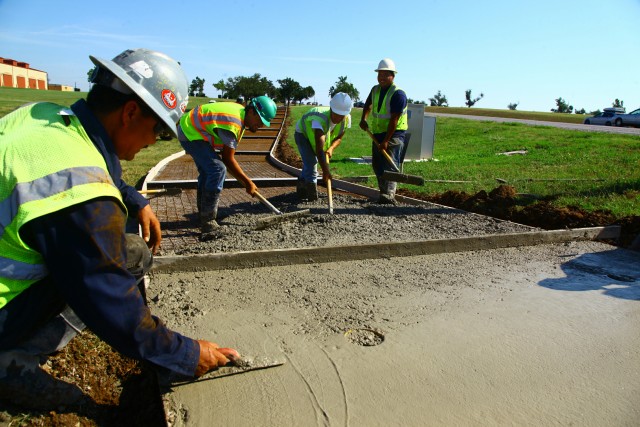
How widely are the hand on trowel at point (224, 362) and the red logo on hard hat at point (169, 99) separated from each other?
1.02 metres

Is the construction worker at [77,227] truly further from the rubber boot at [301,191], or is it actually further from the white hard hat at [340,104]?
the rubber boot at [301,191]

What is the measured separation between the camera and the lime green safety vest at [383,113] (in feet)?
22.7

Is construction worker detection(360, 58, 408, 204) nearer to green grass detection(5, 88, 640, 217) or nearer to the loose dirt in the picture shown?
the loose dirt

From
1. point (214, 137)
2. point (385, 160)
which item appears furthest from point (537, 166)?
point (214, 137)

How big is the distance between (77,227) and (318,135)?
5.19 m

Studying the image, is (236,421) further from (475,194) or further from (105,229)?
(475,194)

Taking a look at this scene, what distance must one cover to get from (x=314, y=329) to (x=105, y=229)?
1.67 meters

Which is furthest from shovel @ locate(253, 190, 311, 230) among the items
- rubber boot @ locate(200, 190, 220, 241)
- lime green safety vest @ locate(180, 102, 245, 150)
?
lime green safety vest @ locate(180, 102, 245, 150)

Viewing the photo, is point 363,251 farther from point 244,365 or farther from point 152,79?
point 152,79

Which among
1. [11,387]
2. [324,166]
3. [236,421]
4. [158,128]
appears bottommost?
[236,421]

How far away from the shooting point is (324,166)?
21.3 feet

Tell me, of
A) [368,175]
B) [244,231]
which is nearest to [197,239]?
[244,231]

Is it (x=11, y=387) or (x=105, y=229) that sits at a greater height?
(x=105, y=229)

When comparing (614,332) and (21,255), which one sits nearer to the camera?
(21,255)
